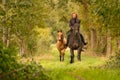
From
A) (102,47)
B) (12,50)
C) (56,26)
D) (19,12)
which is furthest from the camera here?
(56,26)

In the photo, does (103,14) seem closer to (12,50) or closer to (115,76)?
(115,76)

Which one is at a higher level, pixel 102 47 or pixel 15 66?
pixel 15 66

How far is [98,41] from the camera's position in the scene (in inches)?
1925

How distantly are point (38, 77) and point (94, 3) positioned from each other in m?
7.88

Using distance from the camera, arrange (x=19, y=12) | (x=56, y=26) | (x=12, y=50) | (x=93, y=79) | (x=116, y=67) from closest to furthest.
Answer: (x=12, y=50) < (x=93, y=79) < (x=116, y=67) < (x=19, y=12) < (x=56, y=26)

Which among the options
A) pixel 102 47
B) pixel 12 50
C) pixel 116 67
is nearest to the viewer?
pixel 12 50

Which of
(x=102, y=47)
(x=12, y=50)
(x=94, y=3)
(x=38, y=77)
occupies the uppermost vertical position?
(x=94, y=3)

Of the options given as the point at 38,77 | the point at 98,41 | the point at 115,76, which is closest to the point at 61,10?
the point at 98,41

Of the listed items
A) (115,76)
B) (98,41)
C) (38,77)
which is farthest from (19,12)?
(98,41)

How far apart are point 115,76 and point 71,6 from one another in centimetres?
3197

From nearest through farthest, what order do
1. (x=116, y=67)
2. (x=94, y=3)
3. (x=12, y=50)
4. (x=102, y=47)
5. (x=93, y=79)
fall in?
(x=12, y=50), (x=93, y=79), (x=94, y=3), (x=116, y=67), (x=102, y=47)

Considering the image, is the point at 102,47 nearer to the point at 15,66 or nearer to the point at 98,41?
the point at 98,41

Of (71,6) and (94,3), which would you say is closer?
(94,3)

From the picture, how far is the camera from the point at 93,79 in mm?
14703
